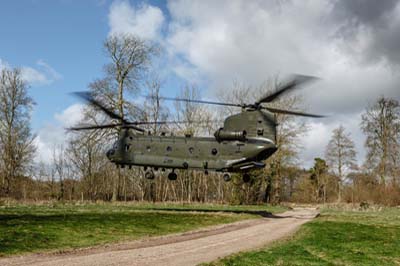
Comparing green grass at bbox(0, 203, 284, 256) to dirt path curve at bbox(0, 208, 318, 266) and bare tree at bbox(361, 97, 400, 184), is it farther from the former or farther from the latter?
bare tree at bbox(361, 97, 400, 184)

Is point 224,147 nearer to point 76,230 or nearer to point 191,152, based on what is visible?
point 191,152

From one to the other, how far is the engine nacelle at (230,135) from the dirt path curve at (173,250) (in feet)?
20.5

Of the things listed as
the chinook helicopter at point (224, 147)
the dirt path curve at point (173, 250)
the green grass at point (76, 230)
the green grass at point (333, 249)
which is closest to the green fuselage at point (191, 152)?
the chinook helicopter at point (224, 147)

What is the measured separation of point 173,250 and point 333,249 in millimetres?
5768

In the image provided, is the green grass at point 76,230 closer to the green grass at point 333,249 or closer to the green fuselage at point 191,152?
the green fuselage at point 191,152

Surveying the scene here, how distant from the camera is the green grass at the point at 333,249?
11742mm

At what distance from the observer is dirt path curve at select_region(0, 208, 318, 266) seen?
35.8 ft

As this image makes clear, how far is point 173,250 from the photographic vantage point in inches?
518

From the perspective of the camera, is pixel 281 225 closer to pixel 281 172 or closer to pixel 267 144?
pixel 267 144

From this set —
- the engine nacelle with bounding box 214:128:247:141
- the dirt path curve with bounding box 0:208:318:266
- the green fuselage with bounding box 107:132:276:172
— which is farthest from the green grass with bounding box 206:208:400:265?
the engine nacelle with bounding box 214:128:247:141

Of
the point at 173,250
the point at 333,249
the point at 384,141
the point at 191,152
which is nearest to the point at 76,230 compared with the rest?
the point at 173,250

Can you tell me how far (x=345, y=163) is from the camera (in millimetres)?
55594

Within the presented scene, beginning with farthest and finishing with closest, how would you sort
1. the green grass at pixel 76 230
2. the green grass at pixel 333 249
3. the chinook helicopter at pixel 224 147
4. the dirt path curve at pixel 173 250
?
the chinook helicopter at pixel 224 147 < the green grass at pixel 76 230 < the green grass at pixel 333 249 < the dirt path curve at pixel 173 250

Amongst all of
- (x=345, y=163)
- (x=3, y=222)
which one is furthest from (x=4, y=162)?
(x=345, y=163)
